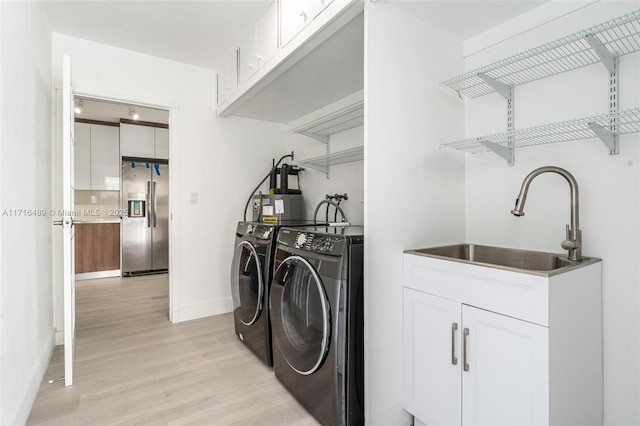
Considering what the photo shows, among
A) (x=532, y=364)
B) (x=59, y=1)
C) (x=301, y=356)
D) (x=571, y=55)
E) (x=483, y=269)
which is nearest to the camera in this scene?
(x=532, y=364)

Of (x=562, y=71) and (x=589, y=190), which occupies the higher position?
(x=562, y=71)

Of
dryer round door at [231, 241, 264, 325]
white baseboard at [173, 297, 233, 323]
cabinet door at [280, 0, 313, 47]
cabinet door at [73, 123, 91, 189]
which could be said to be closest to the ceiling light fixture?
cabinet door at [73, 123, 91, 189]

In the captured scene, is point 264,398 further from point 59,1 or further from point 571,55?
point 59,1

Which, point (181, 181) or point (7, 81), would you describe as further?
point (181, 181)

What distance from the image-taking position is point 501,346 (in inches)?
47.2

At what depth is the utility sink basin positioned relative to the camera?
1490mm

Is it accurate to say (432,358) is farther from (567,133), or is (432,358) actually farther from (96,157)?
(96,157)

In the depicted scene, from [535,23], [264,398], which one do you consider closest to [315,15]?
[535,23]

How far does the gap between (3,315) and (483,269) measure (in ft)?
6.30

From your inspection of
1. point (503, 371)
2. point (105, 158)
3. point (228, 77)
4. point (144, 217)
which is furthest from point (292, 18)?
point (105, 158)

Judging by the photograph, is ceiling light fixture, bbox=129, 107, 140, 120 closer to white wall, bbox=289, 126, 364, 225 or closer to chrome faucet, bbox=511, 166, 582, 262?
white wall, bbox=289, 126, 364, 225

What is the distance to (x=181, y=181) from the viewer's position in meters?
3.00

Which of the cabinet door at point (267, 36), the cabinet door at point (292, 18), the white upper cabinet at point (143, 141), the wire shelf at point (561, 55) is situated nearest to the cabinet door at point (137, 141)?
the white upper cabinet at point (143, 141)

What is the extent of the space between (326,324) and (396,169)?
0.82 m
